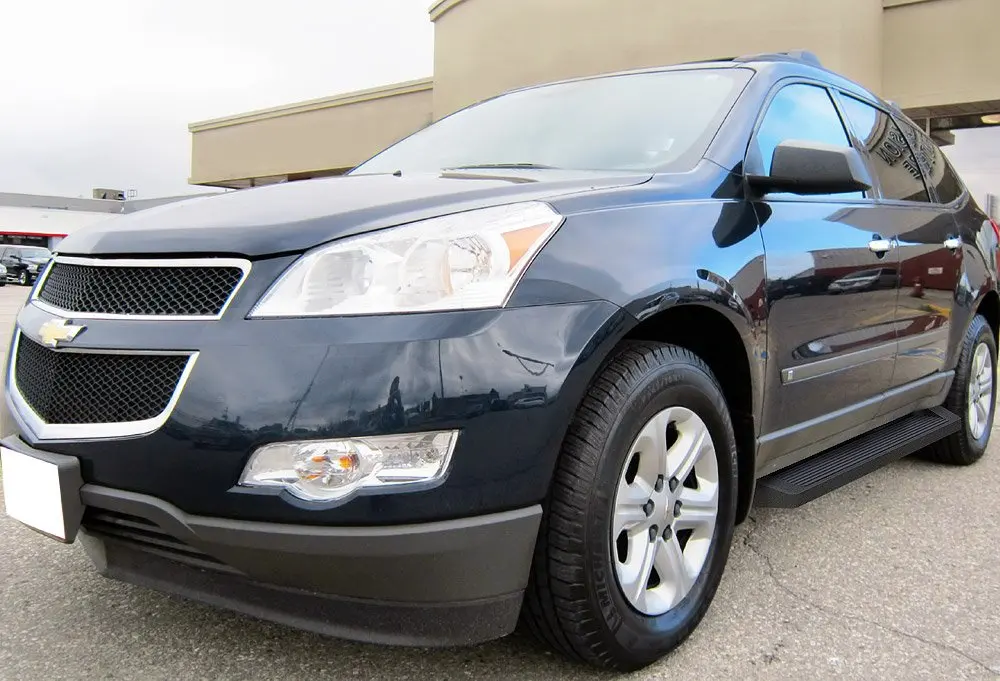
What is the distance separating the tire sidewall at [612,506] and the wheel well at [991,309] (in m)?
2.65

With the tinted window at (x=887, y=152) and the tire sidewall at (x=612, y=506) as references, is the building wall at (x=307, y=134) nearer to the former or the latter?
the tinted window at (x=887, y=152)

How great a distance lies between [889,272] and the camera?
3.04 m

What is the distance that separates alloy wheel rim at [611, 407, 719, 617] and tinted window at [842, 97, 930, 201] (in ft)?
5.68

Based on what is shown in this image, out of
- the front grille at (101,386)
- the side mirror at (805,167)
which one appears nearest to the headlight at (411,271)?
the front grille at (101,386)

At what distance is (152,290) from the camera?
1.77 metres

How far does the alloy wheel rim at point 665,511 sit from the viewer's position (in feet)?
6.40

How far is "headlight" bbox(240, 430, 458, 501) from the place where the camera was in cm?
160

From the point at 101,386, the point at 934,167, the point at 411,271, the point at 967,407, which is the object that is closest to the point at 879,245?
the point at 934,167

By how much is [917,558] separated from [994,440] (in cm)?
242

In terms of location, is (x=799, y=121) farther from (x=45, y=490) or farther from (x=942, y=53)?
(x=942, y=53)

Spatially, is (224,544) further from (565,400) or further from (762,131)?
(762,131)

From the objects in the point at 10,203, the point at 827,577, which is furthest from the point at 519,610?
the point at 10,203

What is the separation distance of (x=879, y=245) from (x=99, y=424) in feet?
8.51

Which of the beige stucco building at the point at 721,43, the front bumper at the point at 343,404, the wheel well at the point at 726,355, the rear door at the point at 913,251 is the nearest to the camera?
the front bumper at the point at 343,404
